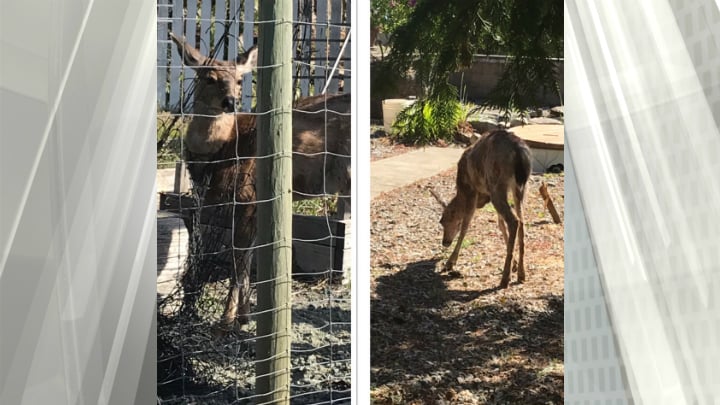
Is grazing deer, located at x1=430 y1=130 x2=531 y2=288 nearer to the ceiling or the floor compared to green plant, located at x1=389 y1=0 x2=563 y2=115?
nearer to the floor

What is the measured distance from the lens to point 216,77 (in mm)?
2758

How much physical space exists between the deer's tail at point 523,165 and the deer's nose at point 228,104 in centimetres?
88

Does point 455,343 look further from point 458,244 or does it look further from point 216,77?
point 216,77

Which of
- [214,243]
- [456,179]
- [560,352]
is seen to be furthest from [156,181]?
[560,352]

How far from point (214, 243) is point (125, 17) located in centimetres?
76

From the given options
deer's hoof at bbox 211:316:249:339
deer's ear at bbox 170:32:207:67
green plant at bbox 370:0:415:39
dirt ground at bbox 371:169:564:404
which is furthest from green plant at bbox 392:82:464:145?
deer's hoof at bbox 211:316:249:339

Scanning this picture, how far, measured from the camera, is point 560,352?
2.75 meters

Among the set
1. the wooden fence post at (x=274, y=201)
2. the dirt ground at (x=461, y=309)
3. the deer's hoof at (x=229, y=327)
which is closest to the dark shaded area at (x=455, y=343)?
the dirt ground at (x=461, y=309)

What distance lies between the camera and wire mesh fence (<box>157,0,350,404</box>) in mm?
2744

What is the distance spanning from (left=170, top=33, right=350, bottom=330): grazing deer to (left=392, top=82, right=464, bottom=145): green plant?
0.18 m

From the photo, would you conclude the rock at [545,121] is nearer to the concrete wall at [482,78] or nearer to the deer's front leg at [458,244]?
the concrete wall at [482,78]

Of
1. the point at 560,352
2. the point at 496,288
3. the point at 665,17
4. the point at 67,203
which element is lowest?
the point at 560,352

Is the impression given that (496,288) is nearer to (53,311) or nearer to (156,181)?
(156,181)

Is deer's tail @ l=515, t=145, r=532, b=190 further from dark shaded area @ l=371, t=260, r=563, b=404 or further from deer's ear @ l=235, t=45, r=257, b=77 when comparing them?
deer's ear @ l=235, t=45, r=257, b=77
